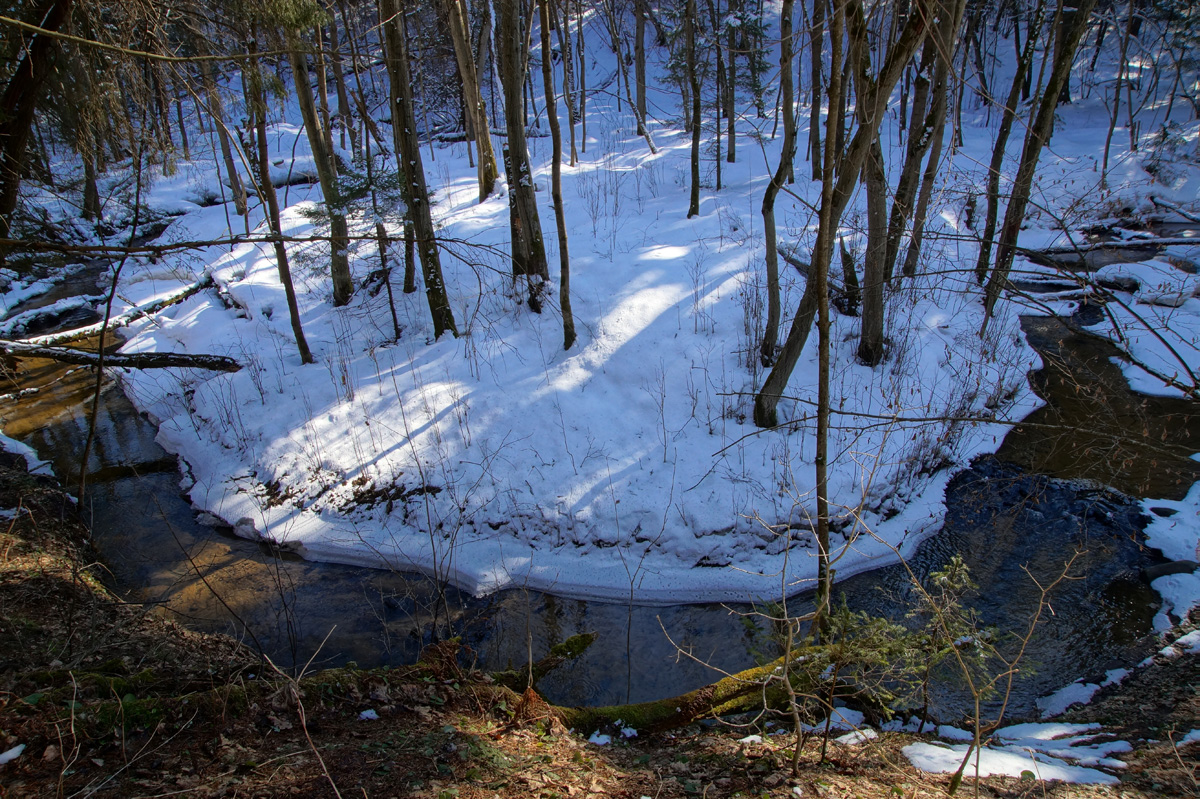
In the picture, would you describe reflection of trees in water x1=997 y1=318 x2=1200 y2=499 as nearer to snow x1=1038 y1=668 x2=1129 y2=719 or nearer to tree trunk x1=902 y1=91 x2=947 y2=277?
snow x1=1038 y1=668 x2=1129 y2=719

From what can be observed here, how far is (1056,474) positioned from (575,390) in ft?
17.9

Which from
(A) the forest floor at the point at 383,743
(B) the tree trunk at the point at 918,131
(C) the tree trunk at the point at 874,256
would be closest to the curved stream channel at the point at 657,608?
(A) the forest floor at the point at 383,743

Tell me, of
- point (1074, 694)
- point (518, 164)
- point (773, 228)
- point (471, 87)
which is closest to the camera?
point (1074, 694)

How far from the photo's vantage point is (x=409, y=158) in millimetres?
7547

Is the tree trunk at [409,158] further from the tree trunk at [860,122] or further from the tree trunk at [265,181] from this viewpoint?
the tree trunk at [860,122]

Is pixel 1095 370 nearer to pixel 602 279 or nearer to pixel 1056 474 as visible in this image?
pixel 1056 474

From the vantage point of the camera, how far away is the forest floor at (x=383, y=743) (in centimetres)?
263

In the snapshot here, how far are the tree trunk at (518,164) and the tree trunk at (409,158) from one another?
1.12 m

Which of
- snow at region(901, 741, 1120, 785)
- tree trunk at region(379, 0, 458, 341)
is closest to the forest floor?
snow at region(901, 741, 1120, 785)

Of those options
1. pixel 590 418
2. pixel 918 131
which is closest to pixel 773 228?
pixel 918 131

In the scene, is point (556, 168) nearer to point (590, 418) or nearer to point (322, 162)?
point (590, 418)

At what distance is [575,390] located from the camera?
739 cm

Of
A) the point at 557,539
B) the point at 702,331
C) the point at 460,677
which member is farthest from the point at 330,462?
the point at 702,331

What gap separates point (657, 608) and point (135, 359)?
721 cm
